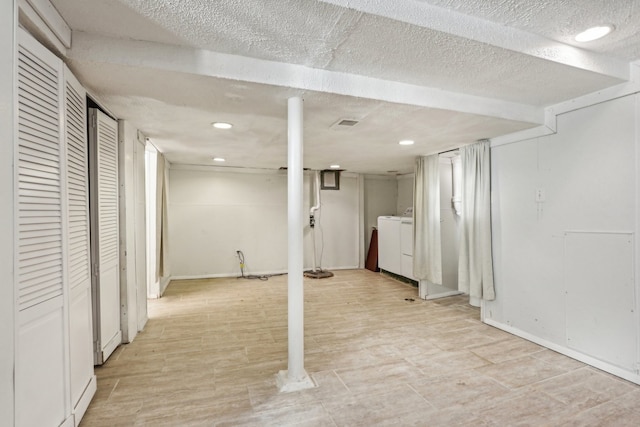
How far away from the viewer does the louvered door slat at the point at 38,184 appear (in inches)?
50.0

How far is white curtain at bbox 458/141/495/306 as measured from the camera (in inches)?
129

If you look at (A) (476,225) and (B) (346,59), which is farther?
(A) (476,225)

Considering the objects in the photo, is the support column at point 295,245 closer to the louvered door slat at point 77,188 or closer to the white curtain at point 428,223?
the louvered door slat at point 77,188

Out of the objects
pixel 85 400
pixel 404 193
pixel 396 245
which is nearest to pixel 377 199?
pixel 404 193

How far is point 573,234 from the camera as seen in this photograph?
8.24ft

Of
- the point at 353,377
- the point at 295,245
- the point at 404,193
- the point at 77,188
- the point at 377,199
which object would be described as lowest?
the point at 353,377

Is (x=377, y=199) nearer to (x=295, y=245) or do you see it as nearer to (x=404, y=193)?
(x=404, y=193)

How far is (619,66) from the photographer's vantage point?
6.73 ft

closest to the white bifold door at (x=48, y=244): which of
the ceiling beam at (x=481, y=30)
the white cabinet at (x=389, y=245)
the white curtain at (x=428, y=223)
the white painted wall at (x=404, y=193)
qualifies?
the ceiling beam at (x=481, y=30)

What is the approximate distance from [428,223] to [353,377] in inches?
101

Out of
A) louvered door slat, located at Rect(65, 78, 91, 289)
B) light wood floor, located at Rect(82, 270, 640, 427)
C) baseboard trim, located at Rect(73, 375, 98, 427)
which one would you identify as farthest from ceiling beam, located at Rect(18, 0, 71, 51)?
light wood floor, located at Rect(82, 270, 640, 427)

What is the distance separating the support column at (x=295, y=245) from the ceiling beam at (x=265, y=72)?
22 centimetres

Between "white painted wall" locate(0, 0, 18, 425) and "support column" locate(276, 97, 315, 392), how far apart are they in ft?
4.53

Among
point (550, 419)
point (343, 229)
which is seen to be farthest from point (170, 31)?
point (343, 229)
